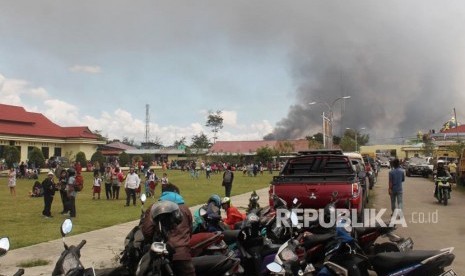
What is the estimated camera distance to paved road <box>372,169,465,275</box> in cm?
905

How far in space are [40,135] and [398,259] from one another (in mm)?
57637

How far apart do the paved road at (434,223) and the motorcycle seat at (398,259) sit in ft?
8.07

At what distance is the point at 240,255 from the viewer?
614 centimetres

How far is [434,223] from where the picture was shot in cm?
1195

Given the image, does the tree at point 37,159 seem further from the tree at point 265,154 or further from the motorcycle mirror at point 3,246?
the motorcycle mirror at point 3,246

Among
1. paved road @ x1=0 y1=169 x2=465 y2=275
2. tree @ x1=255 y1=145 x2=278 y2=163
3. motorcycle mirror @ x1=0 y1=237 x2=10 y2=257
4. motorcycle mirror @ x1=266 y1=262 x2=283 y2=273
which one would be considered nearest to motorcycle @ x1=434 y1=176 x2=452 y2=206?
paved road @ x1=0 y1=169 x2=465 y2=275

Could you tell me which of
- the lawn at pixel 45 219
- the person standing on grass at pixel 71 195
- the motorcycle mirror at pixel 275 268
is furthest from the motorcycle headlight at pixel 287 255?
the person standing on grass at pixel 71 195

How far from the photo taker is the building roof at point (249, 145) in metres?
70.6

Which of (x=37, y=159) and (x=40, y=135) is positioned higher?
(x=40, y=135)

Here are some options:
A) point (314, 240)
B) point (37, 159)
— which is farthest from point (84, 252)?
point (37, 159)

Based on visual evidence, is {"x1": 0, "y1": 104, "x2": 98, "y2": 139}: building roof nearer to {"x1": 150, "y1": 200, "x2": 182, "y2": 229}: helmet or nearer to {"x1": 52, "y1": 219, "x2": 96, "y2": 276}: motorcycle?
{"x1": 52, "y1": 219, "x2": 96, "y2": 276}: motorcycle

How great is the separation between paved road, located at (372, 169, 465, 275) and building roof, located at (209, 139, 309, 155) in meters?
51.2

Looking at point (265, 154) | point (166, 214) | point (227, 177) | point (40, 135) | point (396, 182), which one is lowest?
point (227, 177)

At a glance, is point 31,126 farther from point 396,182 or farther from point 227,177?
point 396,182
